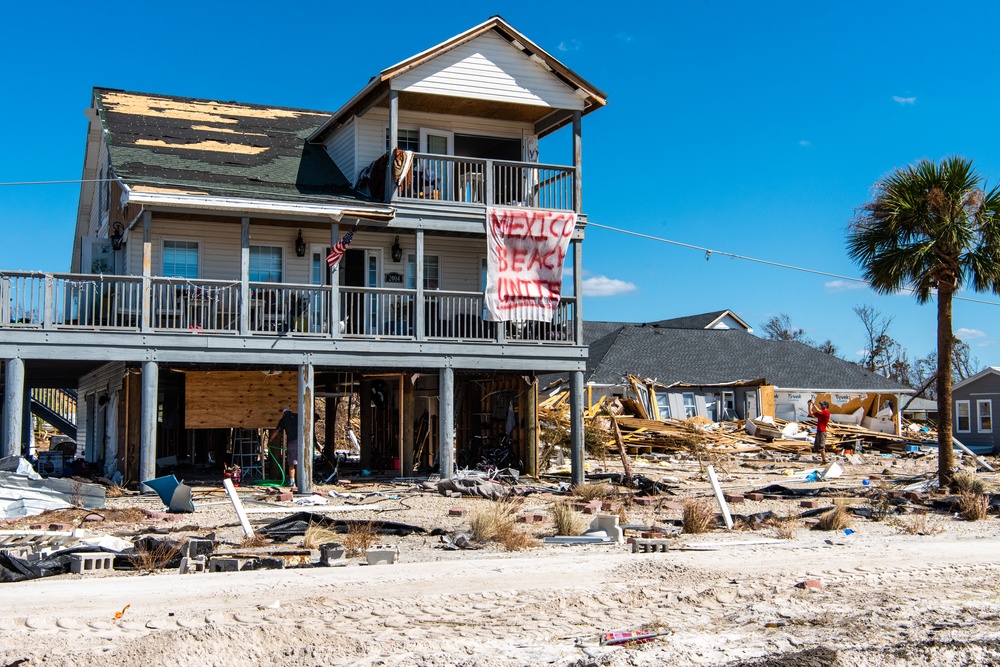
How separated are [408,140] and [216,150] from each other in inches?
163

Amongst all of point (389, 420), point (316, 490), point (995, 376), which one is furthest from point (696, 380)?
point (316, 490)

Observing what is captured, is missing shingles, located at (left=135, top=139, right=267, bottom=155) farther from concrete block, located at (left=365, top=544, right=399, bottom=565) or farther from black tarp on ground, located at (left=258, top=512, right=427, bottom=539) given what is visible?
concrete block, located at (left=365, top=544, right=399, bottom=565)

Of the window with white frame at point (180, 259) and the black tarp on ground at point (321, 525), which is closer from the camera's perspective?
the black tarp on ground at point (321, 525)

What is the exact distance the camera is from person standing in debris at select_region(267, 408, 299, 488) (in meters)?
20.1

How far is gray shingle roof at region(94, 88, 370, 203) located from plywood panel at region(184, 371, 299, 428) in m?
3.64

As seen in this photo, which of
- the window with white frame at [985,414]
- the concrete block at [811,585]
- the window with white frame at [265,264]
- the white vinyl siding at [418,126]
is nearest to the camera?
the concrete block at [811,585]

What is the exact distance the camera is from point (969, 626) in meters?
10.0

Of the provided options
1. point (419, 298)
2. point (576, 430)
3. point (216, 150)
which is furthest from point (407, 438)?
point (216, 150)

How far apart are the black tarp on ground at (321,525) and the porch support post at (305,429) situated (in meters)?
4.74

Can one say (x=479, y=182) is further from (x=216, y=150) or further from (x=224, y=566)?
(x=224, y=566)

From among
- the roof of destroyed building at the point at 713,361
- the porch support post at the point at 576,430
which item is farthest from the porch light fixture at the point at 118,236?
the roof of destroyed building at the point at 713,361

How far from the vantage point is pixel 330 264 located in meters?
20.1

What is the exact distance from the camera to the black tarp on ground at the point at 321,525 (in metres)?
14.0

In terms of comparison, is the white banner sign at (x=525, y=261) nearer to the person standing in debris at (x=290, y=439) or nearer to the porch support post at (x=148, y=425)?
the person standing in debris at (x=290, y=439)
